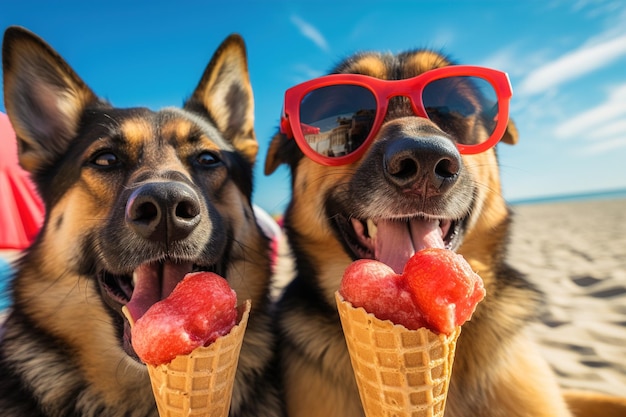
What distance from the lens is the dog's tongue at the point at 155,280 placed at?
2.08 m

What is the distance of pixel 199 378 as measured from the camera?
1.56 m

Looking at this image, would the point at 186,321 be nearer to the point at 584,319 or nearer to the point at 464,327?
the point at 464,327

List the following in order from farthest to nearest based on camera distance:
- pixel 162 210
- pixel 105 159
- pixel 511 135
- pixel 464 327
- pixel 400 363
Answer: pixel 511 135 < pixel 105 159 < pixel 464 327 < pixel 162 210 < pixel 400 363

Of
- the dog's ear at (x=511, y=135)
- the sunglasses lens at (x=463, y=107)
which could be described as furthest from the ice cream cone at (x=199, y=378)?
the dog's ear at (x=511, y=135)

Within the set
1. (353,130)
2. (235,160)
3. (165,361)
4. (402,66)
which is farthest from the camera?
(235,160)

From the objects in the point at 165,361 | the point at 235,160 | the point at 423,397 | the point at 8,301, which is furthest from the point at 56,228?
the point at 423,397

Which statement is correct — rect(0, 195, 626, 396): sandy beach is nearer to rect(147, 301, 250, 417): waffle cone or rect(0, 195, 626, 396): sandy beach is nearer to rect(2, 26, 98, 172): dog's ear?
rect(147, 301, 250, 417): waffle cone

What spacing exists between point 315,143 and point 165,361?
156cm

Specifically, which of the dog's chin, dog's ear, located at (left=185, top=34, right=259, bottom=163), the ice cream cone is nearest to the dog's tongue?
the dog's chin

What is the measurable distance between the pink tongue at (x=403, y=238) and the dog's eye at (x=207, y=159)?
1.19 meters

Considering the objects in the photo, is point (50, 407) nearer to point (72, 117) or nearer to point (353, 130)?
point (72, 117)

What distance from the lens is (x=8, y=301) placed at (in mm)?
2529

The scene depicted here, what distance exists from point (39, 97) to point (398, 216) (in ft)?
8.13

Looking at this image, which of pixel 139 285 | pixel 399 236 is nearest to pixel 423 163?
pixel 399 236
